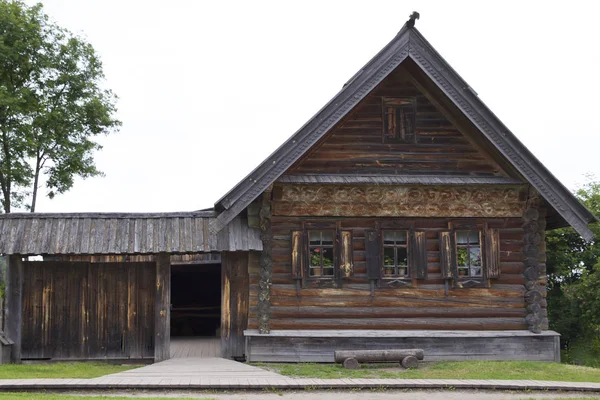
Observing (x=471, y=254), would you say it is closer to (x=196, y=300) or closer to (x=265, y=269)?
(x=265, y=269)

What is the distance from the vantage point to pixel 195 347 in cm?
2019

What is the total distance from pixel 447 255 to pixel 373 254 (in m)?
1.83

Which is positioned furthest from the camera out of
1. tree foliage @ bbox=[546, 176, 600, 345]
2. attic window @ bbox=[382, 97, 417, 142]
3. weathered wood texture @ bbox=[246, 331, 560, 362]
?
tree foliage @ bbox=[546, 176, 600, 345]

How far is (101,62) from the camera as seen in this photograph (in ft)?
125

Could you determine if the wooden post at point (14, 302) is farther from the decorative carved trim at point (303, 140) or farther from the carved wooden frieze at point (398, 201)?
the carved wooden frieze at point (398, 201)

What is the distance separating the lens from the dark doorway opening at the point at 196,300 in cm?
2562

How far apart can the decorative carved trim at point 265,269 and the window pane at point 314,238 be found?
39.7 inches

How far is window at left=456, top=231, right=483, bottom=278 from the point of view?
17.7m

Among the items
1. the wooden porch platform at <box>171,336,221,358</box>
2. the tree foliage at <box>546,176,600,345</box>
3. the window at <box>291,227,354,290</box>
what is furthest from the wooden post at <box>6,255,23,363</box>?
the tree foliage at <box>546,176,600,345</box>

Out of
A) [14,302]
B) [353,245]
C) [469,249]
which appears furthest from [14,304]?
[469,249]

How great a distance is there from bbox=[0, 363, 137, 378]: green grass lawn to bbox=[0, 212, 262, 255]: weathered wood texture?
99.3 inches

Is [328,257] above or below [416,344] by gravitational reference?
above

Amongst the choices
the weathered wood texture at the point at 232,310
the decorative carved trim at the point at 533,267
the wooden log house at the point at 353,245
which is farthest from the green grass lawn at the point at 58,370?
the decorative carved trim at the point at 533,267

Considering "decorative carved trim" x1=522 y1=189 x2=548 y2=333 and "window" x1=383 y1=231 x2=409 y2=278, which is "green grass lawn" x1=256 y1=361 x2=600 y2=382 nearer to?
"decorative carved trim" x1=522 y1=189 x2=548 y2=333
